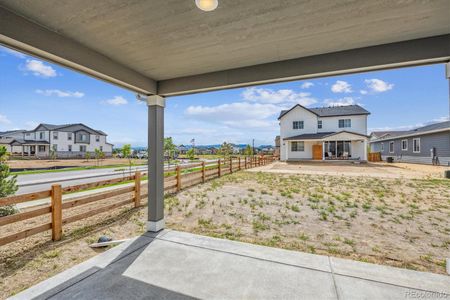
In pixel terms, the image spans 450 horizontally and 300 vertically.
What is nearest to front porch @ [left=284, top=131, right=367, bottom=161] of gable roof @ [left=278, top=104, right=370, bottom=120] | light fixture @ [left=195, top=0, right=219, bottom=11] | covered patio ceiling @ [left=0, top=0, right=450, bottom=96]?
gable roof @ [left=278, top=104, right=370, bottom=120]

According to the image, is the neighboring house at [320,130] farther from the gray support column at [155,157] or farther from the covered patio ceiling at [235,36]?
the gray support column at [155,157]

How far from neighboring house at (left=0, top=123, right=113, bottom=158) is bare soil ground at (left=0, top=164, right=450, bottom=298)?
38681 mm

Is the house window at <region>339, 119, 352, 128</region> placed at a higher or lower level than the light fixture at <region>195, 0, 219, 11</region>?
higher

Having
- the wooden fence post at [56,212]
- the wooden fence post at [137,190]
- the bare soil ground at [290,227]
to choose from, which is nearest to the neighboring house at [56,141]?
the wooden fence post at [137,190]

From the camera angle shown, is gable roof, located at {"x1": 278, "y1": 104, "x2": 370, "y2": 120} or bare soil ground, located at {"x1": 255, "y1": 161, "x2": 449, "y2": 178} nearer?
bare soil ground, located at {"x1": 255, "y1": 161, "x2": 449, "y2": 178}

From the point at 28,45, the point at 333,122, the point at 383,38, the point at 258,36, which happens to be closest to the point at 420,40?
the point at 383,38

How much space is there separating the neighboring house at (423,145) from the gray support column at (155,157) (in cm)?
1892

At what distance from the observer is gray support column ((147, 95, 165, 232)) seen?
407 centimetres

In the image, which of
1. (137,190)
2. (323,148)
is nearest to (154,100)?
(137,190)

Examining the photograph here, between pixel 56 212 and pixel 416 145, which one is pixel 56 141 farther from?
pixel 416 145

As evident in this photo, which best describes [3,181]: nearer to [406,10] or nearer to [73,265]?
[73,265]

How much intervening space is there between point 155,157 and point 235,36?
2.63 metres

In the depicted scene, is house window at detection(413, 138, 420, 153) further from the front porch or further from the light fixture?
the light fixture

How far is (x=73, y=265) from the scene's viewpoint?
3027mm
